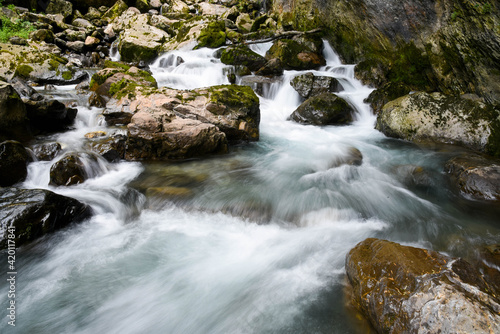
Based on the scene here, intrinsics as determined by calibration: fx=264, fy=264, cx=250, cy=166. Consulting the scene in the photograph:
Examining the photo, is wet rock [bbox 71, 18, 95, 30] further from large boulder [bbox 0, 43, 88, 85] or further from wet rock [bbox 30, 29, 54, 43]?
large boulder [bbox 0, 43, 88, 85]

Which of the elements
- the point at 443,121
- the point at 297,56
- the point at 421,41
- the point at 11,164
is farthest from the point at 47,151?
the point at 297,56

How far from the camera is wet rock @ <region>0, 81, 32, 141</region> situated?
5047 millimetres

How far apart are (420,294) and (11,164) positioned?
5763mm

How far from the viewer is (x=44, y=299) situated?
2.64m

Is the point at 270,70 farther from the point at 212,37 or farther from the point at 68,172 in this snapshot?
the point at 68,172

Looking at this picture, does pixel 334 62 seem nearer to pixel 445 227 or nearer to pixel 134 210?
pixel 445 227

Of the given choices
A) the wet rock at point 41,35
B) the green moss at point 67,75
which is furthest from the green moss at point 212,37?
the wet rock at point 41,35

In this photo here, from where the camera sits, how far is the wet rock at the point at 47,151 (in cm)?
511

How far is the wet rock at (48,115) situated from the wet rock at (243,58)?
7.51m

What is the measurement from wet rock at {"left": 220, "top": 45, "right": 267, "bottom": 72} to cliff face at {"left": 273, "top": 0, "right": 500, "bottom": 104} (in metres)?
4.15

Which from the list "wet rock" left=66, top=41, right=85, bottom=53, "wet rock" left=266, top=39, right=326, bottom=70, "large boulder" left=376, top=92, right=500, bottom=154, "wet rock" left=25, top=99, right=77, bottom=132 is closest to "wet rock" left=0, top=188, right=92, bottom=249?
"wet rock" left=25, top=99, right=77, bottom=132

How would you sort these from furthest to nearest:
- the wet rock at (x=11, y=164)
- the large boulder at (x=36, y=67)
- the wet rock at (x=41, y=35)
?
1. the wet rock at (x=41, y=35)
2. the large boulder at (x=36, y=67)
3. the wet rock at (x=11, y=164)

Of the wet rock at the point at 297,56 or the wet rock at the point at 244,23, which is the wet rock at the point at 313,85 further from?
the wet rock at the point at 244,23

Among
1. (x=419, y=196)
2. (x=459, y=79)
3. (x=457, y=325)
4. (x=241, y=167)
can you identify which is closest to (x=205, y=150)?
(x=241, y=167)
